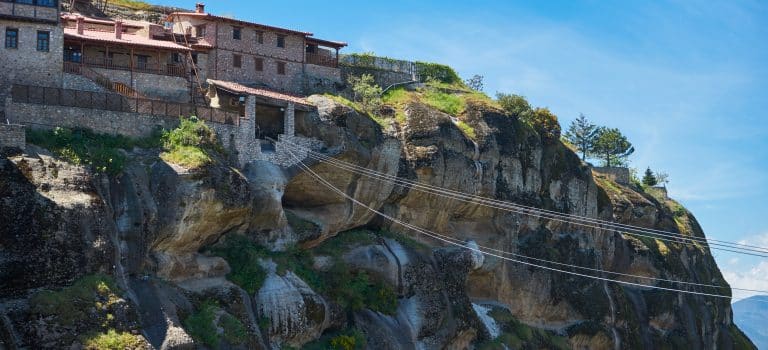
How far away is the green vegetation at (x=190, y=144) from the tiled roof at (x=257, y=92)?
5.00 m

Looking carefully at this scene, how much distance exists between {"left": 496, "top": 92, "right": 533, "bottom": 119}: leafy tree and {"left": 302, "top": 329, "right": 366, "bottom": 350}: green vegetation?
26.6m

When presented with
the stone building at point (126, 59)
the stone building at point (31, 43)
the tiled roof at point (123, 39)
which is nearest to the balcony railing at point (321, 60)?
the stone building at point (126, 59)

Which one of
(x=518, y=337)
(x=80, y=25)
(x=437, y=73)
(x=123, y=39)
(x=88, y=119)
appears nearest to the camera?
(x=88, y=119)

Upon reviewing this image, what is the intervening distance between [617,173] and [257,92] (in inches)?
1872

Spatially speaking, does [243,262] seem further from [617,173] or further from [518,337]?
[617,173]

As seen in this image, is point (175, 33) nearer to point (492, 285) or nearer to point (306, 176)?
point (306, 176)

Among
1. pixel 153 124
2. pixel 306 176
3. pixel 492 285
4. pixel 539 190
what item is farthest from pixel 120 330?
pixel 539 190

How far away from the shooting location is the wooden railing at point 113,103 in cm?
5234

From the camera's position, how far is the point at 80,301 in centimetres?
4375

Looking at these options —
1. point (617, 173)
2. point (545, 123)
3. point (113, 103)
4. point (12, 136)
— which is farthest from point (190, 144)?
point (617, 173)

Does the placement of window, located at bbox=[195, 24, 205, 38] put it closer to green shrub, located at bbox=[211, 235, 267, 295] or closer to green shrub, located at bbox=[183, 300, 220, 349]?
green shrub, located at bbox=[211, 235, 267, 295]

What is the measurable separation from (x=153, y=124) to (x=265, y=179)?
21.7 feet

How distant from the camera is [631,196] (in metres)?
95.4

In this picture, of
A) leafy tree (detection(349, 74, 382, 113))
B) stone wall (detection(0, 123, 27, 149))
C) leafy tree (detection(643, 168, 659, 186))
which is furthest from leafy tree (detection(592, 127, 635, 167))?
stone wall (detection(0, 123, 27, 149))
